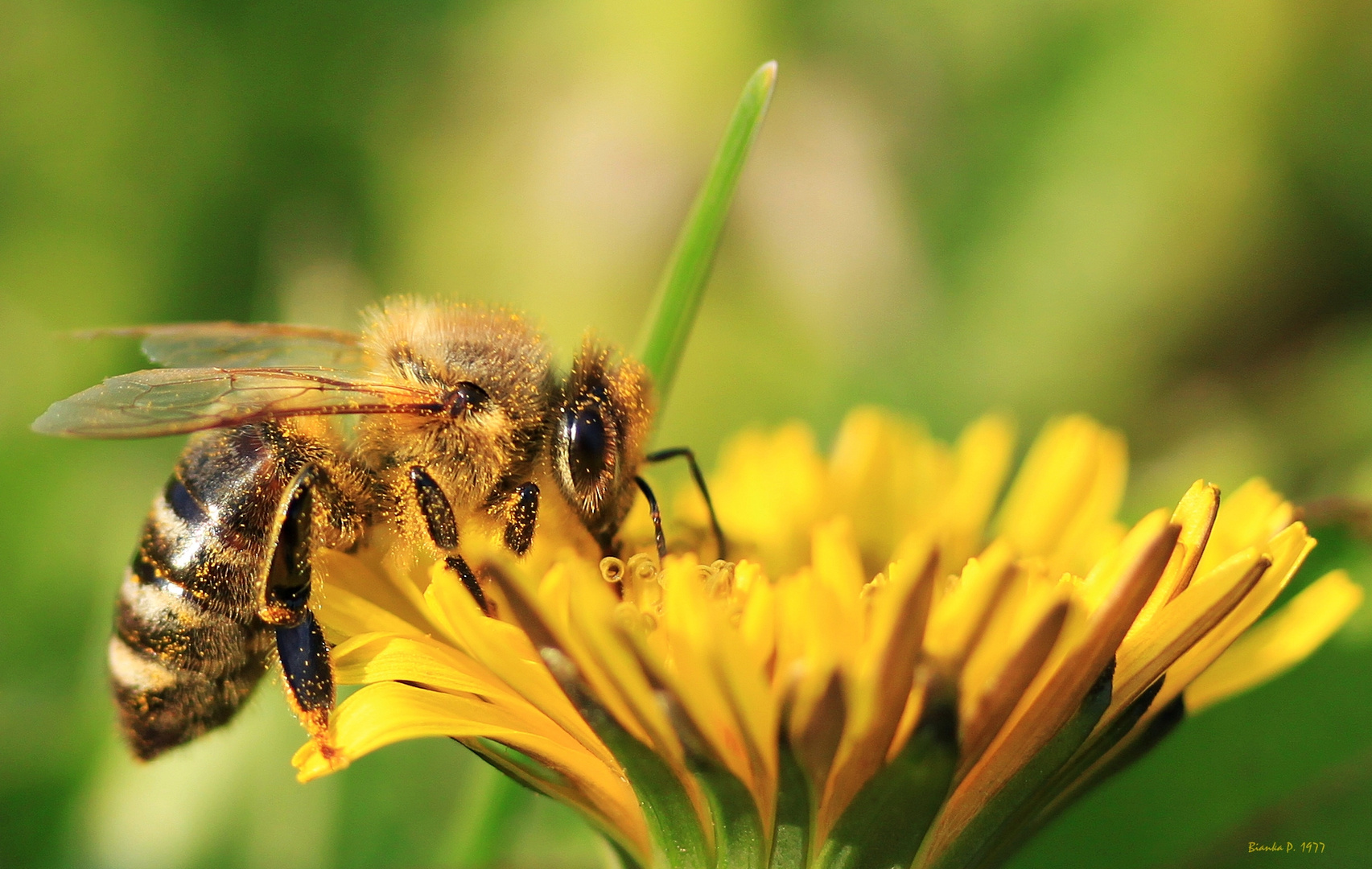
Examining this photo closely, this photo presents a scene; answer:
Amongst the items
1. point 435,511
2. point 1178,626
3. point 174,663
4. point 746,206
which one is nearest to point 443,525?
point 435,511

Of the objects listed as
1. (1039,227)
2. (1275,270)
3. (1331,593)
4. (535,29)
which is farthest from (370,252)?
(1331,593)

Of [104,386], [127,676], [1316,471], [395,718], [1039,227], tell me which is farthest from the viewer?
[1039,227]

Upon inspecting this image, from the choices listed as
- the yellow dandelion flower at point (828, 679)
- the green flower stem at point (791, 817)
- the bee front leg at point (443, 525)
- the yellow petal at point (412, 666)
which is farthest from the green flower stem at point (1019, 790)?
the bee front leg at point (443, 525)

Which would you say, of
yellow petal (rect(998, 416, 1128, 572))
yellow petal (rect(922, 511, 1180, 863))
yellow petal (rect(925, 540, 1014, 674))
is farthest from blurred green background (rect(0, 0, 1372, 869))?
yellow petal (rect(925, 540, 1014, 674))

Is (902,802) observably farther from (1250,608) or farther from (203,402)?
(203,402)

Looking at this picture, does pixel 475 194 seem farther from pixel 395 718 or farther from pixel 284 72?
pixel 395 718

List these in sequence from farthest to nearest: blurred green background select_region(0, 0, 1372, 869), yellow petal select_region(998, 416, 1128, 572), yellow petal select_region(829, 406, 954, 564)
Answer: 1. blurred green background select_region(0, 0, 1372, 869)
2. yellow petal select_region(829, 406, 954, 564)
3. yellow petal select_region(998, 416, 1128, 572)

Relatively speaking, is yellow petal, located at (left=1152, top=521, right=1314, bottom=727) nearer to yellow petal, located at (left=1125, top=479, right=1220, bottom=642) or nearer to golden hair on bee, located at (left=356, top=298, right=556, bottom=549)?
yellow petal, located at (left=1125, top=479, right=1220, bottom=642)
